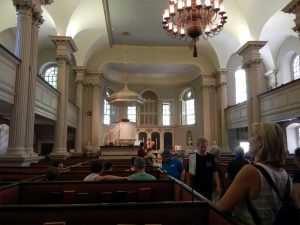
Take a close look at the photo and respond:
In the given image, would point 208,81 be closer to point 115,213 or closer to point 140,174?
point 140,174

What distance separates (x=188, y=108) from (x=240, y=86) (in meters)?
4.91

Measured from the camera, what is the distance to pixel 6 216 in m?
2.24

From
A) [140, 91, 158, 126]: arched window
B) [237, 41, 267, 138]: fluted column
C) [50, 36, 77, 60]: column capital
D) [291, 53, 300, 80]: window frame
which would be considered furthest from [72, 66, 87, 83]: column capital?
[291, 53, 300, 80]: window frame

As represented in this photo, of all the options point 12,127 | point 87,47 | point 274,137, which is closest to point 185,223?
point 274,137

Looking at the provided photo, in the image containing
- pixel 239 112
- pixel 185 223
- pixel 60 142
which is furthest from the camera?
pixel 239 112

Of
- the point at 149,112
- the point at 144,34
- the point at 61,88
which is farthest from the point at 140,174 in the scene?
the point at 149,112

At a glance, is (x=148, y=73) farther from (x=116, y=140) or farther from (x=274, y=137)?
(x=274, y=137)

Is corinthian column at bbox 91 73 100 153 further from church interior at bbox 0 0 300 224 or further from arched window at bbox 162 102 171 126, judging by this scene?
arched window at bbox 162 102 171 126

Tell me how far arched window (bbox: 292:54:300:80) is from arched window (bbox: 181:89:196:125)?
8.12 metres

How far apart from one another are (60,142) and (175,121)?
489 inches

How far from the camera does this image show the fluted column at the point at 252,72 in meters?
13.5

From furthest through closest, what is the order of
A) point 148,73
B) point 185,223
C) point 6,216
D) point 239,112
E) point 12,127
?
point 148,73 → point 239,112 → point 12,127 → point 185,223 → point 6,216

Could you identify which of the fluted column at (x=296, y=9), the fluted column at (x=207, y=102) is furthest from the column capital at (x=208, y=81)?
the fluted column at (x=296, y=9)

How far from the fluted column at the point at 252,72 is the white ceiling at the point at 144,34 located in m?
0.56
